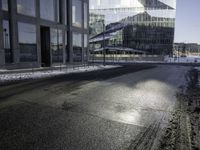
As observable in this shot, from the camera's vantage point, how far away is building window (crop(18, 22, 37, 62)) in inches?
926

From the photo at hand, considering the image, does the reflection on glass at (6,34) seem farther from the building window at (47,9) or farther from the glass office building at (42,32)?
the building window at (47,9)

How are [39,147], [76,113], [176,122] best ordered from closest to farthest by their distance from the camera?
[39,147], [176,122], [76,113]

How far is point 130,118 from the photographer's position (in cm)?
A: 601

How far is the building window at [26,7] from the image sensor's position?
23250 mm

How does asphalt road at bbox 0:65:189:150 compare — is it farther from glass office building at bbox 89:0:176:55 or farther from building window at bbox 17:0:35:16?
glass office building at bbox 89:0:176:55

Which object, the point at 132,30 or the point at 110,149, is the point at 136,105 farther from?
the point at 132,30

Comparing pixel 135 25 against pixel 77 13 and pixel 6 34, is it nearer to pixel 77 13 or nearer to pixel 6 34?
pixel 77 13

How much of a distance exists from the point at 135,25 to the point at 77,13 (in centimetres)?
4581

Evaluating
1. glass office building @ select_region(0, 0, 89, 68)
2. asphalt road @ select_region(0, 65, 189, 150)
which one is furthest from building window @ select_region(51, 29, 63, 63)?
asphalt road @ select_region(0, 65, 189, 150)

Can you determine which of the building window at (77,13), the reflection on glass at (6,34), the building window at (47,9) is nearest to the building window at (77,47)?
the building window at (77,13)

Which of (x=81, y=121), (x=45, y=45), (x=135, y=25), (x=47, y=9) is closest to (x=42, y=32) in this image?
(x=45, y=45)

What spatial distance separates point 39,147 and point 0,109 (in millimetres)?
3256

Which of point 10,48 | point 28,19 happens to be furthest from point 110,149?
point 28,19

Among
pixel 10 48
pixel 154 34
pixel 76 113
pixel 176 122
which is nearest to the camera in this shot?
pixel 176 122
